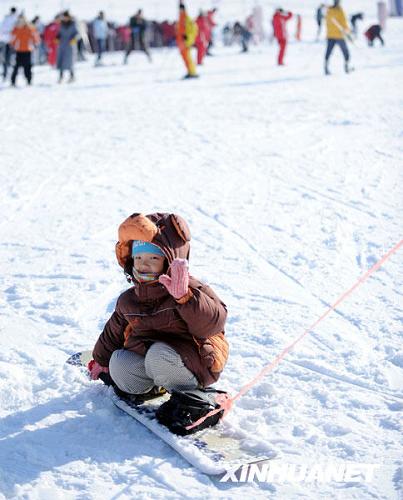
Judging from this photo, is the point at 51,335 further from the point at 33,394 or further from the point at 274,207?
Result: the point at 274,207

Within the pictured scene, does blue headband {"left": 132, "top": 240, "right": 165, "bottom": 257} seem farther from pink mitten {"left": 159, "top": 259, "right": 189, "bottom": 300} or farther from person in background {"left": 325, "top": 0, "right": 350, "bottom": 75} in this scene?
person in background {"left": 325, "top": 0, "right": 350, "bottom": 75}

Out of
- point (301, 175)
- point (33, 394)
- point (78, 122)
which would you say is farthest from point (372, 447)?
point (78, 122)

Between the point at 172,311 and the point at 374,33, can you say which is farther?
the point at 374,33

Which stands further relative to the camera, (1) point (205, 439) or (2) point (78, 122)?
(2) point (78, 122)

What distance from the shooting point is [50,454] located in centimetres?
283

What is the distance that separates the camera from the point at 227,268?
206 inches

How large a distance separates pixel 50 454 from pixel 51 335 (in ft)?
4.26

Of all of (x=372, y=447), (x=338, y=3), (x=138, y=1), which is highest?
(x=138, y=1)

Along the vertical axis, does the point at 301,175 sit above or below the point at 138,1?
below

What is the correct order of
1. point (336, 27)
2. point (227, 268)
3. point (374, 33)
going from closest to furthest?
point (227, 268)
point (336, 27)
point (374, 33)

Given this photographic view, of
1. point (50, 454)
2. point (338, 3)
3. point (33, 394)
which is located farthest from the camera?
point (338, 3)

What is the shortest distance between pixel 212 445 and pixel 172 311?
0.53m

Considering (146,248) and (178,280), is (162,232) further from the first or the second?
(178,280)

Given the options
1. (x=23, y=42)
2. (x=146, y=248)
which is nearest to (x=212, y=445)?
(x=146, y=248)
